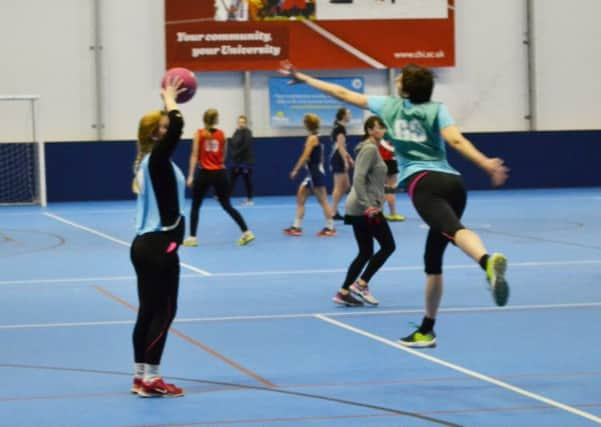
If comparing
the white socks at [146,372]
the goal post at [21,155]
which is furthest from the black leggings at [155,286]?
the goal post at [21,155]

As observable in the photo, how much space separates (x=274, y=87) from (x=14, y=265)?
16971 mm

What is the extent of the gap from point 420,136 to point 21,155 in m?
22.9

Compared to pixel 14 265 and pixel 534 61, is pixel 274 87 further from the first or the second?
pixel 14 265

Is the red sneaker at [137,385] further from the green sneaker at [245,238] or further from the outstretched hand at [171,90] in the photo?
the green sneaker at [245,238]

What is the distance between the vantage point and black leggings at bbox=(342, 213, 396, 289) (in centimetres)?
1251

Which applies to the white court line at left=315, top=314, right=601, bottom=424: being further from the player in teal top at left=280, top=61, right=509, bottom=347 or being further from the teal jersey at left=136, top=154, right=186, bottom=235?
the teal jersey at left=136, top=154, right=186, bottom=235

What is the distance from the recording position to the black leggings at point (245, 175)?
29.0m

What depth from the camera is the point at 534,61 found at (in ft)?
112

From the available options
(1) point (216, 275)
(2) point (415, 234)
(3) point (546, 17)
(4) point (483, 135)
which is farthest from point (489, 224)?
(3) point (546, 17)

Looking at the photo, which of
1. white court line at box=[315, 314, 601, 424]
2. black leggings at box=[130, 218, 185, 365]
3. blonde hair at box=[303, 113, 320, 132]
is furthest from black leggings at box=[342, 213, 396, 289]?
blonde hair at box=[303, 113, 320, 132]

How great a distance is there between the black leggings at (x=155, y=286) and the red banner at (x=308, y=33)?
24.3 meters

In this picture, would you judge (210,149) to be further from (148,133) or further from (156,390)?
(156,390)

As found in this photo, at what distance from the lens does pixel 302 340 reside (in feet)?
34.2

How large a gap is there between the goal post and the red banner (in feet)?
12.9
